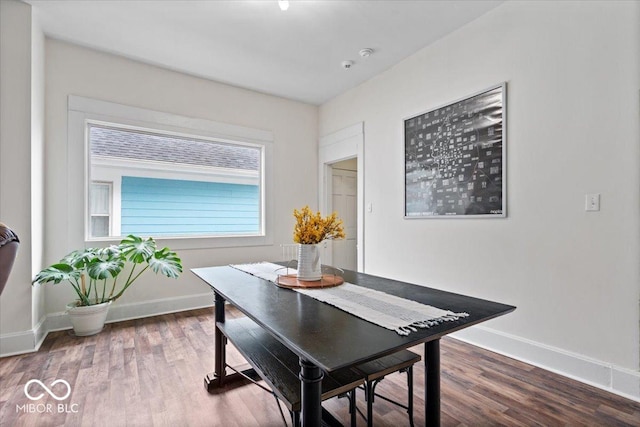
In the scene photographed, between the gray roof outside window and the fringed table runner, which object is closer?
the fringed table runner

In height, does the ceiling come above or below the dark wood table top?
above

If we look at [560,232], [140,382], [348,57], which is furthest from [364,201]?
[140,382]

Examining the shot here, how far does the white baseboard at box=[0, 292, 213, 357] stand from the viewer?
7.91 ft

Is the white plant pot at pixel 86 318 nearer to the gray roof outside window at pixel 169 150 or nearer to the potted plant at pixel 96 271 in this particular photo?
the potted plant at pixel 96 271

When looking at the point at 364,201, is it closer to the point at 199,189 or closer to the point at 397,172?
the point at 397,172

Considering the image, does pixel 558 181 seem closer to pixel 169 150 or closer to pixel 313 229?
pixel 313 229

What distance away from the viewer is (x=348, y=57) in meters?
3.23

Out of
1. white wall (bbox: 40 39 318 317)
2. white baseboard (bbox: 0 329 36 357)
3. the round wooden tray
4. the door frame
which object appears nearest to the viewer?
the round wooden tray

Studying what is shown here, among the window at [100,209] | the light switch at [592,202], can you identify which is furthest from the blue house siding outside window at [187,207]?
the light switch at [592,202]

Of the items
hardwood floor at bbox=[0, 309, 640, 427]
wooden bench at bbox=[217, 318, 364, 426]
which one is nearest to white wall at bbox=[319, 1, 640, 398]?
hardwood floor at bbox=[0, 309, 640, 427]

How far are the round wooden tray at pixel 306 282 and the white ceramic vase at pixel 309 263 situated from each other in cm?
3

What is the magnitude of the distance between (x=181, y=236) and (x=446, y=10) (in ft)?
11.4

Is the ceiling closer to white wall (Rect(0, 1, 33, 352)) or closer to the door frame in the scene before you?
white wall (Rect(0, 1, 33, 352))

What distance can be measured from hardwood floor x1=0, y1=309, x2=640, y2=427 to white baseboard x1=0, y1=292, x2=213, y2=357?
0.10 meters
